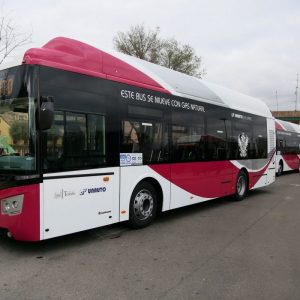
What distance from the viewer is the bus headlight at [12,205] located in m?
5.23

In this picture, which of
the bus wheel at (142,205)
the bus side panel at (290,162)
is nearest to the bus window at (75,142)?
the bus wheel at (142,205)

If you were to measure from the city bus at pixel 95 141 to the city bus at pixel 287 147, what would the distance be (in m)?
14.2

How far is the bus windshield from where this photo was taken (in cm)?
526

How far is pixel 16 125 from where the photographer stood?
18.1ft

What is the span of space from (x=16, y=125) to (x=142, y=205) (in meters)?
2.89

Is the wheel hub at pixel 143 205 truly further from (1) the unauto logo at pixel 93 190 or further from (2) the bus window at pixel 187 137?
(2) the bus window at pixel 187 137

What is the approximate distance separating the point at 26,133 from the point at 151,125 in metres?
2.85

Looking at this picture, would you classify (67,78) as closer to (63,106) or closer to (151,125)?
(63,106)

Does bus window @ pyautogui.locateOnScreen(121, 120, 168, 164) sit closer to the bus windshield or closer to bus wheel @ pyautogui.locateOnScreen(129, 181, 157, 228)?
bus wheel @ pyautogui.locateOnScreen(129, 181, 157, 228)

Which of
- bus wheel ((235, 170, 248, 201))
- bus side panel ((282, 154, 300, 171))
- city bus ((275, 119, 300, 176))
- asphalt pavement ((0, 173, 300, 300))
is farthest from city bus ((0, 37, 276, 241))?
bus side panel ((282, 154, 300, 171))

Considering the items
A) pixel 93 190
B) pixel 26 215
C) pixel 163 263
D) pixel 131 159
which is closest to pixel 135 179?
pixel 131 159

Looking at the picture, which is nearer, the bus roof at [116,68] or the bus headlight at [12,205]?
the bus headlight at [12,205]

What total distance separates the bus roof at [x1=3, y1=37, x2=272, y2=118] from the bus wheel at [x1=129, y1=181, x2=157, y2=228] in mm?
2020

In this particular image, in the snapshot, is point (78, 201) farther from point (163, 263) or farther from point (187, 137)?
point (187, 137)
